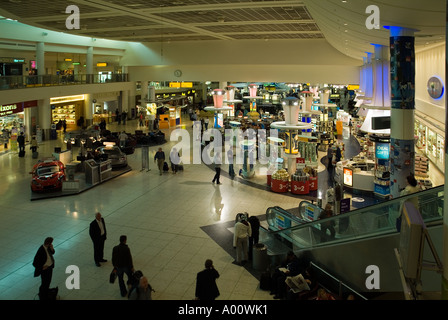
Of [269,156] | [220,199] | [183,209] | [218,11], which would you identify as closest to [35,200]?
[183,209]

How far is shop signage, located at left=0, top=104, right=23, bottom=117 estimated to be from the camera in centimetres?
2327

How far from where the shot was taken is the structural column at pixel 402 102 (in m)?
11.1

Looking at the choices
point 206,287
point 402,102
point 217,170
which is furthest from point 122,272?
point 217,170

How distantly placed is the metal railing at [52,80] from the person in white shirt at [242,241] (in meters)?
17.6

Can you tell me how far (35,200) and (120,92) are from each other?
26.1 metres

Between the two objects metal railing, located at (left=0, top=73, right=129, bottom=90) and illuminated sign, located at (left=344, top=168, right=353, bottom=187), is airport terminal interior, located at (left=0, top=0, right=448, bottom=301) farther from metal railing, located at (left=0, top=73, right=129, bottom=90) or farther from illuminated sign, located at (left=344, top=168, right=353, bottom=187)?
metal railing, located at (left=0, top=73, right=129, bottom=90)

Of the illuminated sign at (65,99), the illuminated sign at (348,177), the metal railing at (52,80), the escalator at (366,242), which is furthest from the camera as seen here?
the illuminated sign at (65,99)

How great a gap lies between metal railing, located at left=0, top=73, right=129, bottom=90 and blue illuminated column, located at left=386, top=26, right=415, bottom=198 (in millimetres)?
19084

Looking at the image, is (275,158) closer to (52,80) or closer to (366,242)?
(366,242)

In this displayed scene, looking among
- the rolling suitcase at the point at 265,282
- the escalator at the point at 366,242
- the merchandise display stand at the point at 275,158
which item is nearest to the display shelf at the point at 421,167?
the merchandise display stand at the point at 275,158

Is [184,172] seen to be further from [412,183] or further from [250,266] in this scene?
[412,183]

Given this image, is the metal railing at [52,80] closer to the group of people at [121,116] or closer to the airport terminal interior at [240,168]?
the airport terminal interior at [240,168]

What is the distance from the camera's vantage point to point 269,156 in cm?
2161
